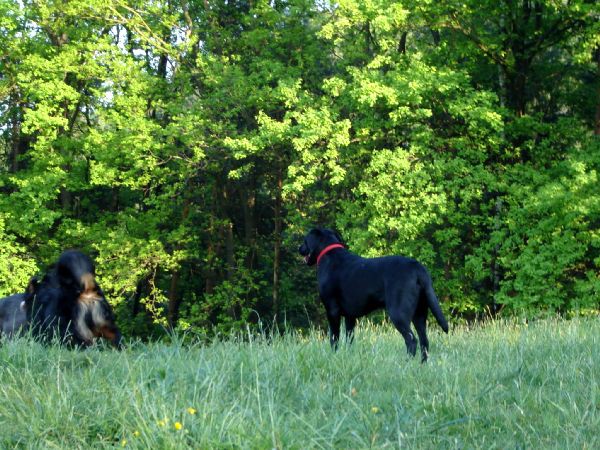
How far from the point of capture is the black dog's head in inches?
336

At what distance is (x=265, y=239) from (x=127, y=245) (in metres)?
4.78

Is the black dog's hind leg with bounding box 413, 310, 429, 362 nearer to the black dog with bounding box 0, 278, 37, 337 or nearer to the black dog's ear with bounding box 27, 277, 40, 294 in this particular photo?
the black dog's ear with bounding box 27, 277, 40, 294

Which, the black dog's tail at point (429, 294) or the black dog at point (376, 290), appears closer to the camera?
the black dog's tail at point (429, 294)

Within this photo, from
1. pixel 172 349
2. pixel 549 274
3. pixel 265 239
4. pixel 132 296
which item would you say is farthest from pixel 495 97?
pixel 172 349

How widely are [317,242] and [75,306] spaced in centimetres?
286

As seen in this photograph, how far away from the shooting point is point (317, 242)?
28.4 ft

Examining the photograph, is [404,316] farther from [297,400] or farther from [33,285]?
[33,285]

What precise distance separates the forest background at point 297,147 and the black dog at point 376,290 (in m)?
9.89

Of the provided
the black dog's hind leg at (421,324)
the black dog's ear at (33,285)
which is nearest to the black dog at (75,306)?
the black dog's ear at (33,285)

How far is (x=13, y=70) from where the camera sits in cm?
2295

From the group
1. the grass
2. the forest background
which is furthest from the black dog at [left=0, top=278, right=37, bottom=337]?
the forest background

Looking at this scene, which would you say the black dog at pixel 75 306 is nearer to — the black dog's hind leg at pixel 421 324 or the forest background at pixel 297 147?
the black dog's hind leg at pixel 421 324

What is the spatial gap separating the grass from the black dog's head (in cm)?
270

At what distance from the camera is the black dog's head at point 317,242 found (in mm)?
8547
